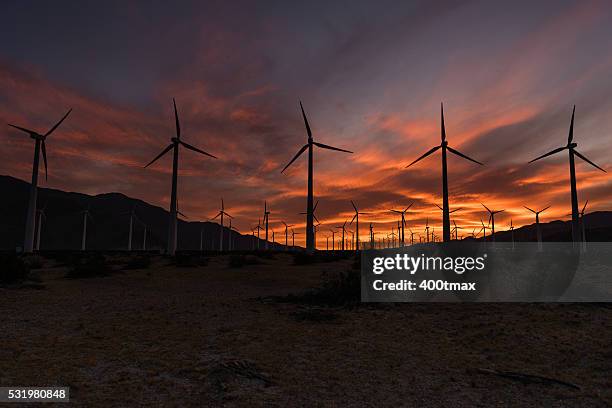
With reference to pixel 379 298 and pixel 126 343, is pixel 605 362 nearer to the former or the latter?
pixel 379 298

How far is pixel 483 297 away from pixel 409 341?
733cm

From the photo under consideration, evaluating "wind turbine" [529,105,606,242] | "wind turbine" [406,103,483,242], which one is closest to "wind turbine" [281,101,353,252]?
"wind turbine" [406,103,483,242]

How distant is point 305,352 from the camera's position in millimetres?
11219

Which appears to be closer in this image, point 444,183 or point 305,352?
point 305,352

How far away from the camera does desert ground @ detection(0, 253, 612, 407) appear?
8344 millimetres

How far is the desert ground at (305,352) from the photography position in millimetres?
8344

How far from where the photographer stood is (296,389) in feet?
28.3

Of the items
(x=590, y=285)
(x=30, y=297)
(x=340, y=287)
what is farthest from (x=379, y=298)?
(x=30, y=297)

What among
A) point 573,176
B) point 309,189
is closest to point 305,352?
point 309,189

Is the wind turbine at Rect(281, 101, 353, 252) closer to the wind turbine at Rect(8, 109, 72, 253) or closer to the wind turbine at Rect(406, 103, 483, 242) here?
the wind turbine at Rect(406, 103, 483, 242)

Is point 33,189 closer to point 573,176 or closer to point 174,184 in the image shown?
point 174,184

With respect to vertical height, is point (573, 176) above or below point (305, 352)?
above

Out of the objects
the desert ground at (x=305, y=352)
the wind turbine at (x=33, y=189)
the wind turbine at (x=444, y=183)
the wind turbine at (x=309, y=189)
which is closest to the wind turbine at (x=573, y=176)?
the wind turbine at (x=444, y=183)

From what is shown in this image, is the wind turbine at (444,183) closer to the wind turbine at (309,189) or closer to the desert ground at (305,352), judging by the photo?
the wind turbine at (309,189)
